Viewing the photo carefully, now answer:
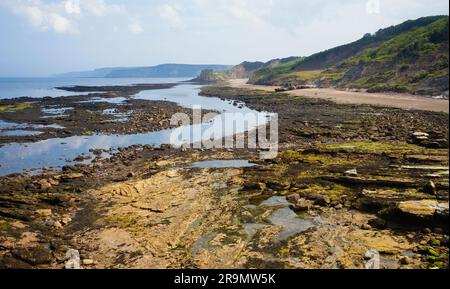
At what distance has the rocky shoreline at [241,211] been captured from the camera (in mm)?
17125

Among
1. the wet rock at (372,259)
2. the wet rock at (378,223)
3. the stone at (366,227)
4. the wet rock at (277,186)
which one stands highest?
the wet rock at (277,186)

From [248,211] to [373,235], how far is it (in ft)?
23.0

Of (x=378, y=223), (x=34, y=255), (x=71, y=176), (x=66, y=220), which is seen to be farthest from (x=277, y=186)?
(x=71, y=176)

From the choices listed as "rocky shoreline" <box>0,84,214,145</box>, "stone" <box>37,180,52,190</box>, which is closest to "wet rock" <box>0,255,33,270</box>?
"stone" <box>37,180,52,190</box>

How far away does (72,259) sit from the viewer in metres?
17.1

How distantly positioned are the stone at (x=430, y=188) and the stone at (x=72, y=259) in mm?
18444

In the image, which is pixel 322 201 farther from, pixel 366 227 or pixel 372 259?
pixel 372 259

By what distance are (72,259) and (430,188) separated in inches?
746

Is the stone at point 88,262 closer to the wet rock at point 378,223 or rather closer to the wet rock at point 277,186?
the wet rock at point 277,186

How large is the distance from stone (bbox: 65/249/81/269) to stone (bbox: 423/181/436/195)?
60.5 feet

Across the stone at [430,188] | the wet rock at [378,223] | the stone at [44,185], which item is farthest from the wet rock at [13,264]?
the stone at [430,188]

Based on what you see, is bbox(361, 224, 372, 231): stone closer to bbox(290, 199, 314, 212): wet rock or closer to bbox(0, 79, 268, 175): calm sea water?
bbox(290, 199, 314, 212): wet rock
